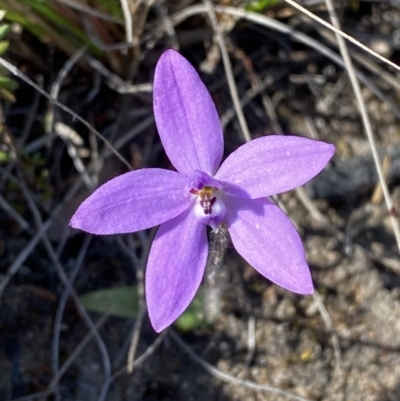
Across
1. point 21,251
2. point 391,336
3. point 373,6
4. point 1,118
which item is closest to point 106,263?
point 21,251

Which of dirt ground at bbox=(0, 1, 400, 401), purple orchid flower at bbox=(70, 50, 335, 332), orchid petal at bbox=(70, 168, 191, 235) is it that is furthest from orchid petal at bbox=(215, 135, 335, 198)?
dirt ground at bbox=(0, 1, 400, 401)

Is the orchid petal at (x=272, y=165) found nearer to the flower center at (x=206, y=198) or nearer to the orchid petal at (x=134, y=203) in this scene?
the flower center at (x=206, y=198)

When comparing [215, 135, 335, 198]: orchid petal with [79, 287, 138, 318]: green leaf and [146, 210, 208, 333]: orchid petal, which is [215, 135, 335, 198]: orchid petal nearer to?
[146, 210, 208, 333]: orchid petal

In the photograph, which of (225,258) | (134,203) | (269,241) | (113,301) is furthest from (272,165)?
(113,301)

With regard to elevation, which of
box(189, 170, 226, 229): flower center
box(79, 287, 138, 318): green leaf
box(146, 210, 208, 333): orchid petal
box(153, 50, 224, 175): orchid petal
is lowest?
box(79, 287, 138, 318): green leaf

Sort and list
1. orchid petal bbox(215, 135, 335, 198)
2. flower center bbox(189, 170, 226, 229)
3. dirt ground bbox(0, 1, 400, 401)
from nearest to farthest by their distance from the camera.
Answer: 1. orchid petal bbox(215, 135, 335, 198)
2. flower center bbox(189, 170, 226, 229)
3. dirt ground bbox(0, 1, 400, 401)

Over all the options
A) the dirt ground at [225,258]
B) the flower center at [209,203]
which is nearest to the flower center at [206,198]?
the flower center at [209,203]
